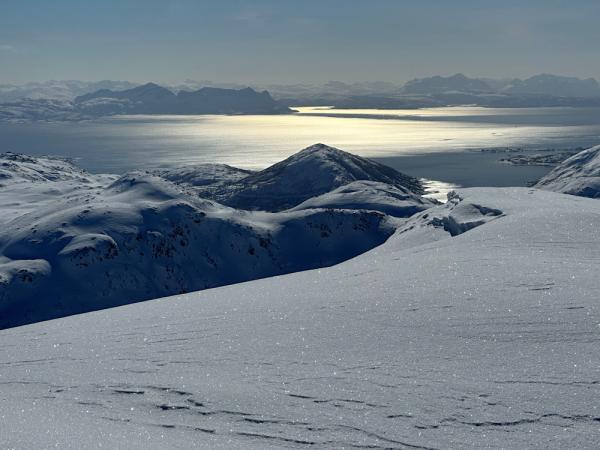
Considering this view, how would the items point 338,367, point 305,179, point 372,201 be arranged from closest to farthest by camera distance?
point 338,367 → point 372,201 → point 305,179

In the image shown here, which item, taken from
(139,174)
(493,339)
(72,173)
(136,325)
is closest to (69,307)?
(139,174)

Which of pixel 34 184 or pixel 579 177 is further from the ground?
pixel 579 177

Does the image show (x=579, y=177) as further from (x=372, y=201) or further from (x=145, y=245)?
(x=145, y=245)

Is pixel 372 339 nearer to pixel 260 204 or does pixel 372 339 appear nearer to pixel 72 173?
pixel 260 204

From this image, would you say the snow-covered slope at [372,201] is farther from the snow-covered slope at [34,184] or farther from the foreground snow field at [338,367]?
the foreground snow field at [338,367]

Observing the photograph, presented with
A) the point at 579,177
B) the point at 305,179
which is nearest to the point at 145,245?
the point at 305,179

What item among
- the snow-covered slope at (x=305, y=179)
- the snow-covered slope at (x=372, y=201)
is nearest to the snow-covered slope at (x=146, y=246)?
the snow-covered slope at (x=372, y=201)
